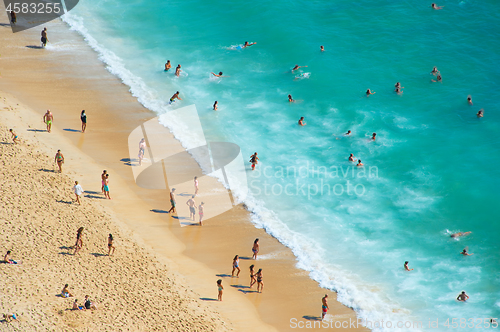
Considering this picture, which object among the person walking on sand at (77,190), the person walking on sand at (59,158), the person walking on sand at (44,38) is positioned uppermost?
the person walking on sand at (44,38)

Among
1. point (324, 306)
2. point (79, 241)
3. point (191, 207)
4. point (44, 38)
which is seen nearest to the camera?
point (324, 306)

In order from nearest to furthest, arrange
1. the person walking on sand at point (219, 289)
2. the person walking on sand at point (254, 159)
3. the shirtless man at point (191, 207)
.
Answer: the person walking on sand at point (219, 289) < the shirtless man at point (191, 207) < the person walking on sand at point (254, 159)

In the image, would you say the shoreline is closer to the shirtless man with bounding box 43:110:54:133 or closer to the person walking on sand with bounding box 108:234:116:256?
the shirtless man with bounding box 43:110:54:133

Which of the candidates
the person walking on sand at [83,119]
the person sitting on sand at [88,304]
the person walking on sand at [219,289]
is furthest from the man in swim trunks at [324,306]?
the person walking on sand at [83,119]

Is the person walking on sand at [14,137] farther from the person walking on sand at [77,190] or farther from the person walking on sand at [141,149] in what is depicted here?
the person walking on sand at [141,149]

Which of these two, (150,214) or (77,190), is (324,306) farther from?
(77,190)

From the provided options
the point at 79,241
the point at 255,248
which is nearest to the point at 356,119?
the point at 255,248

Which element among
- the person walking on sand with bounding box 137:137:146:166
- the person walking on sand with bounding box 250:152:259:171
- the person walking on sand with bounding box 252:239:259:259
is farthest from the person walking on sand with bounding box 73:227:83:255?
the person walking on sand with bounding box 250:152:259:171
